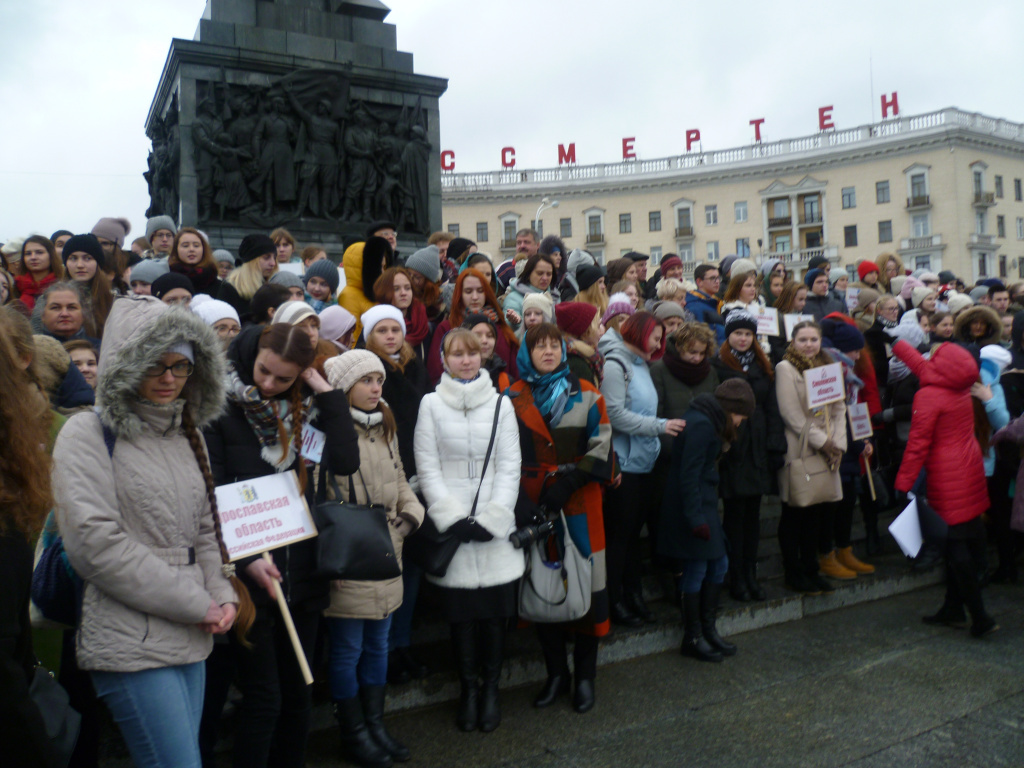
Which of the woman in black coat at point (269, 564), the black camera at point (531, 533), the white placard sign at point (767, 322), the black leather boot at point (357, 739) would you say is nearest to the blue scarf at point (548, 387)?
the black camera at point (531, 533)

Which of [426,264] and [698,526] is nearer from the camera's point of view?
[698,526]

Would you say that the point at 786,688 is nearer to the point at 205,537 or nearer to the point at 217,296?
the point at 205,537

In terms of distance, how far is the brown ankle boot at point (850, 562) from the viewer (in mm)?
6863

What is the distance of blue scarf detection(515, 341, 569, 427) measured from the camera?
4574 mm

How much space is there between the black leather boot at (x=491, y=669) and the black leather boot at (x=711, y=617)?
1602 mm

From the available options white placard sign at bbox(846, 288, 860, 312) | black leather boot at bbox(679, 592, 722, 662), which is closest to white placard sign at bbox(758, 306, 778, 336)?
black leather boot at bbox(679, 592, 722, 662)

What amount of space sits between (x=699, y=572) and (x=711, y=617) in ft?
1.17

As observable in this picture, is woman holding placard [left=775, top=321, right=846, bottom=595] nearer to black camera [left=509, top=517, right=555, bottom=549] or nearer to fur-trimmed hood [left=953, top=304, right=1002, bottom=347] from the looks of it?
fur-trimmed hood [left=953, top=304, right=1002, bottom=347]

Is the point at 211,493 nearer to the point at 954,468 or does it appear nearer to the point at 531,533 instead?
the point at 531,533

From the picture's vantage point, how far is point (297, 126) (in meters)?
10.3

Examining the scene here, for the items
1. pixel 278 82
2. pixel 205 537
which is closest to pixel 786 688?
pixel 205 537

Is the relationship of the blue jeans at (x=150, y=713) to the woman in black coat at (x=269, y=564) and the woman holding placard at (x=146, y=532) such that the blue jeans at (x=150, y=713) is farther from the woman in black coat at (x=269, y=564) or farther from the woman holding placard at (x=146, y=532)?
the woman in black coat at (x=269, y=564)

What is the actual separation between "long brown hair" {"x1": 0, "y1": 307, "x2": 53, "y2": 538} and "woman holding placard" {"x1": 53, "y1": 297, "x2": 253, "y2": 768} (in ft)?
0.76

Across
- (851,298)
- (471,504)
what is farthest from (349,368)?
(851,298)
